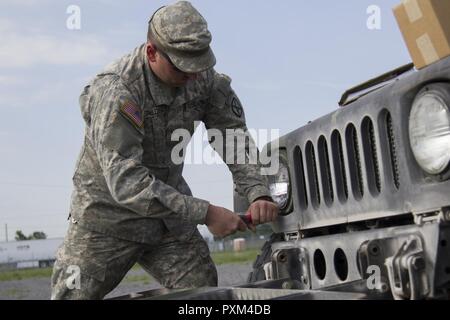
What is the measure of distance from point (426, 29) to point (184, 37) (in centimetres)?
101

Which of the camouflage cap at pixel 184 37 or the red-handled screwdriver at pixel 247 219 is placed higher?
the camouflage cap at pixel 184 37

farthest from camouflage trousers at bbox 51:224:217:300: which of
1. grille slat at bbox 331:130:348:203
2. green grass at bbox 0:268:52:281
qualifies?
green grass at bbox 0:268:52:281

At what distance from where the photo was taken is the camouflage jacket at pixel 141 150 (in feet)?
9.90

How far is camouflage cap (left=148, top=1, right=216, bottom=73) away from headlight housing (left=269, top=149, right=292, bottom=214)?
606mm

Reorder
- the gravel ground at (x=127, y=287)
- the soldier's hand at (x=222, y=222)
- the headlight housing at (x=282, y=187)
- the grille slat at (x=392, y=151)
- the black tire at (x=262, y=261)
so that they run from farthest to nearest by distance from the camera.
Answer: the gravel ground at (x=127, y=287) < the black tire at (x=262, y=261) < the headlight housing at (x=282, y=187) < the soldier's hand at (x=222, y=222) < the grille slat at (x=392, y=151)

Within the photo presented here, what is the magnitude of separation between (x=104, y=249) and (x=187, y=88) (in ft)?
2.93

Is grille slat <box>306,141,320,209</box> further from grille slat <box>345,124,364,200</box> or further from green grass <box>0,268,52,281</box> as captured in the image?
green grass <box>0,268,52,281</box>

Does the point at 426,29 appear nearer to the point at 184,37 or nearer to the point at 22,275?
the point at 184,37

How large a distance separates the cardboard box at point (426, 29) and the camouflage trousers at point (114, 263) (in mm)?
1563

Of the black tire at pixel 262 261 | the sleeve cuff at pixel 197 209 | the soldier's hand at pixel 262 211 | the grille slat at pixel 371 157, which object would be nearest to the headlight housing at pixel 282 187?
the soldier's hand at pixel 262 211

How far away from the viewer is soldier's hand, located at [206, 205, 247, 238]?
295 cm

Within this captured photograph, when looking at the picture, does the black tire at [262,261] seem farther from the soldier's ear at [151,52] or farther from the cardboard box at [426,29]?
the cardboard box at [426,29]

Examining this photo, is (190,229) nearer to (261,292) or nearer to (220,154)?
(220,154)
